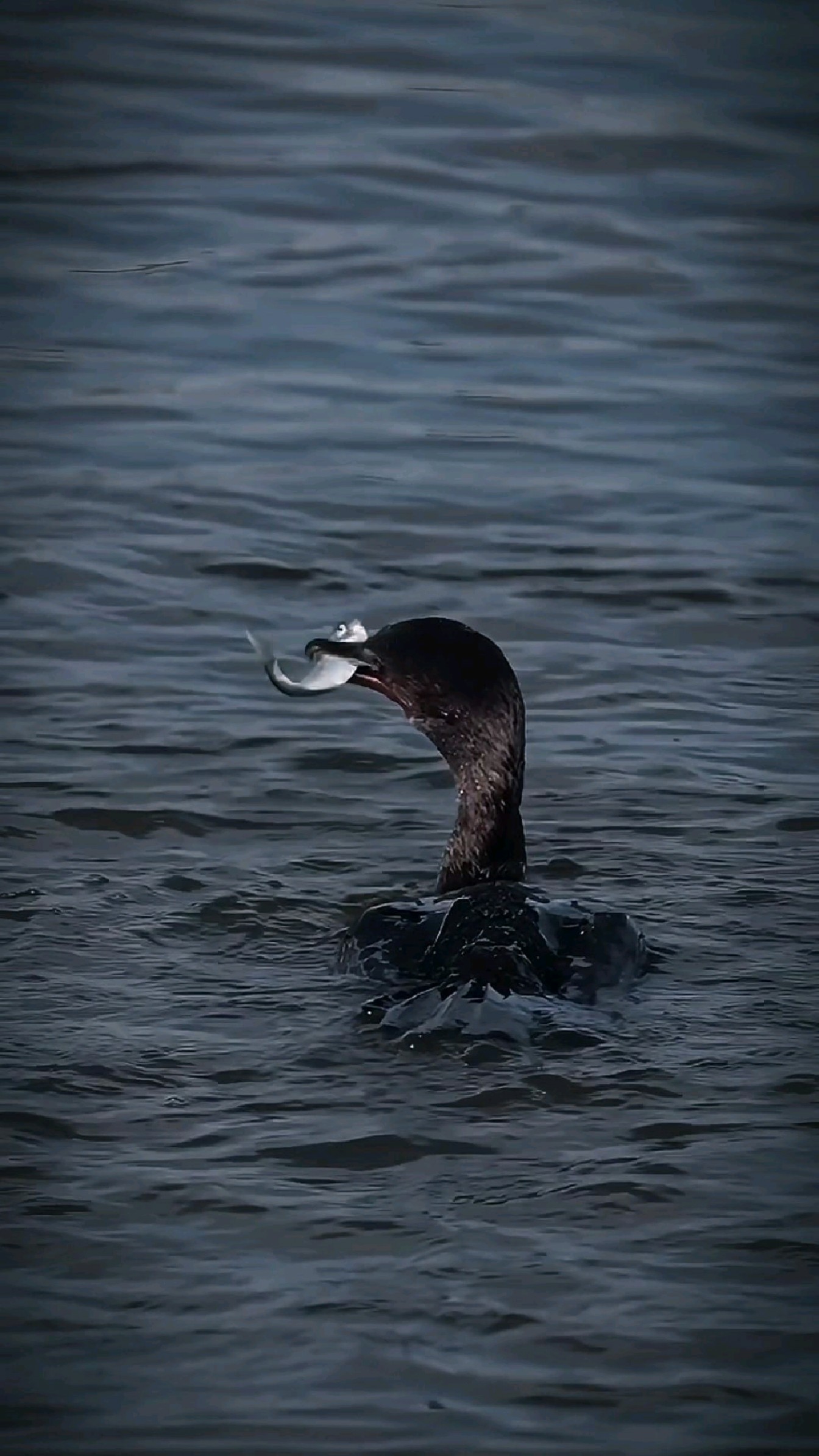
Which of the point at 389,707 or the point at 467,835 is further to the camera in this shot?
the point at 389,707

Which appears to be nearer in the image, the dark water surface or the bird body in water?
the dark water surface

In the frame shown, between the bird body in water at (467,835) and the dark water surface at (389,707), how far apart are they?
199 mm

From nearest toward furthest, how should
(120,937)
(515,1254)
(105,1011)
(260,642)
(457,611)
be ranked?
(515,1254), (105,1011), (120,937), (260,642), (457,611)

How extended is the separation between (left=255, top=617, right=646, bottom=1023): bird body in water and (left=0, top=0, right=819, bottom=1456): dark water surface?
0.20m

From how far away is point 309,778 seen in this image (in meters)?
8.55

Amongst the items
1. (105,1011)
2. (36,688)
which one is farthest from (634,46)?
(105,1011)

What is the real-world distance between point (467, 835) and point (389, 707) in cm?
206

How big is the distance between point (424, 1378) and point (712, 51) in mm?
15535

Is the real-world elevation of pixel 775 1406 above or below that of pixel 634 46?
below

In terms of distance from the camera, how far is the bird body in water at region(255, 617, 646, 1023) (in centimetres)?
638

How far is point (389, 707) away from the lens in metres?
9.36

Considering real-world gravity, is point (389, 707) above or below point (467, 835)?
below

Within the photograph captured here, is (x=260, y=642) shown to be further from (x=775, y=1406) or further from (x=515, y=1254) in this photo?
(x=775, y=1406)

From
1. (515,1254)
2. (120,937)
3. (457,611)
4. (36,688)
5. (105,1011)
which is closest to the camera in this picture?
(515,1254)
